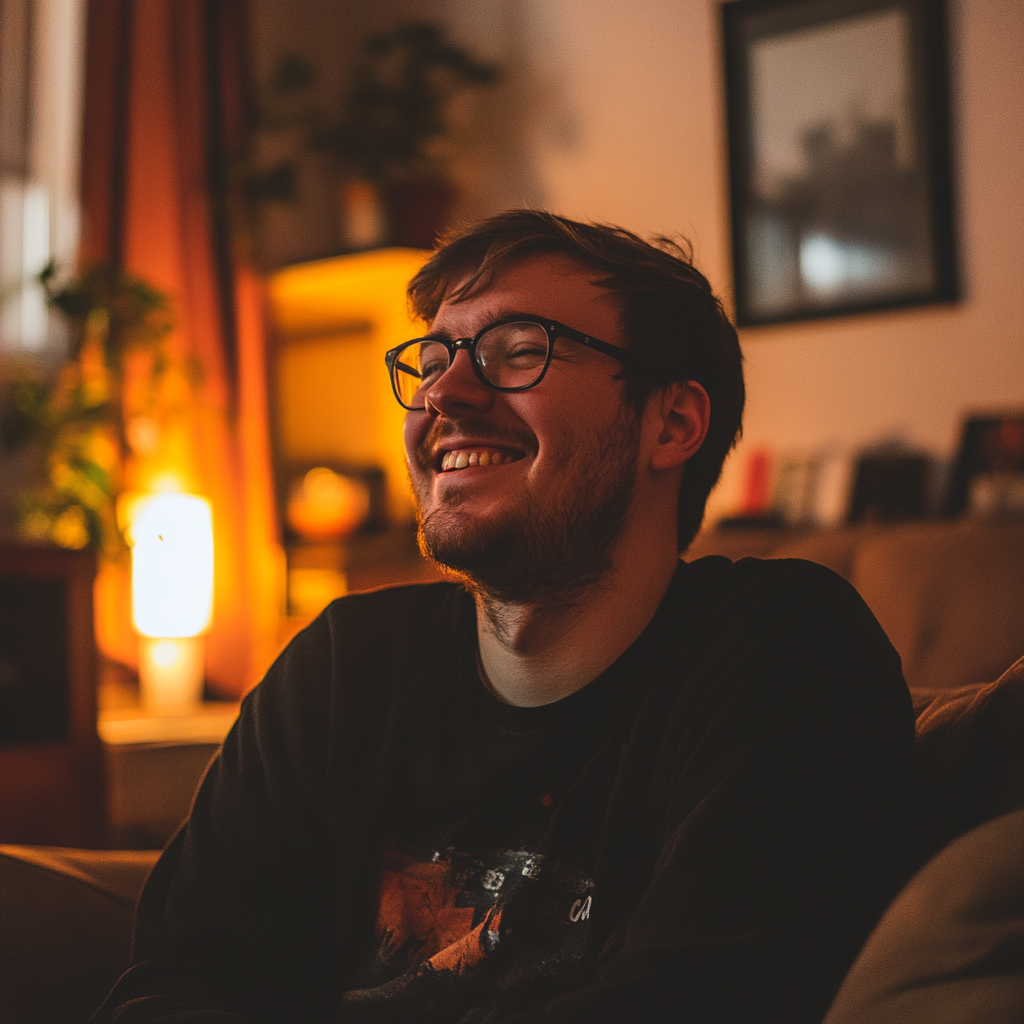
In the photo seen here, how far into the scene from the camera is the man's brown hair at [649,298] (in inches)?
44.4

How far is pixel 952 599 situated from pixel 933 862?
1534 millimetres

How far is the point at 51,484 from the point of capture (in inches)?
118

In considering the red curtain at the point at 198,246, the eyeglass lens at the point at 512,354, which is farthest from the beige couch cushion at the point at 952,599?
the red curtain at the point at 198,246

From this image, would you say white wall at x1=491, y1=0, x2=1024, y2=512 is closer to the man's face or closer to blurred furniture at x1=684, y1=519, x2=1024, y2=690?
blurred furniture at x1=684, y1=519, x2=1024, y2=690

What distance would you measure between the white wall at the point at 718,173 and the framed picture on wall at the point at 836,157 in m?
0.05

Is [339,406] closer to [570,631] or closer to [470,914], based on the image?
[570,631]

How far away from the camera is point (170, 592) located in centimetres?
323

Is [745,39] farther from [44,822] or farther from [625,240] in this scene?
[44,822]

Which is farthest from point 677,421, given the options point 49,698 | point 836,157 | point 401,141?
point 401,141

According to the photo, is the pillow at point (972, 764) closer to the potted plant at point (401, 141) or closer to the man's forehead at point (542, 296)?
the man's forehead at point (542, 296)

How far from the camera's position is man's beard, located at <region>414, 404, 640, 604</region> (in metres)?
1.05

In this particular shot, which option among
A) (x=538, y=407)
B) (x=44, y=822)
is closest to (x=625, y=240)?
(x=538, y=407)

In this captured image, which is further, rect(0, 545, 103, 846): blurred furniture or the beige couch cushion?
rect(0, 545, 103, 846): blurred furniture

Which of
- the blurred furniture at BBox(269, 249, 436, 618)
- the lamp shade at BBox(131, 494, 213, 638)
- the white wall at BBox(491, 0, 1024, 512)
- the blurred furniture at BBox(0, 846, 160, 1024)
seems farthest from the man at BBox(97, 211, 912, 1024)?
the blurred furniture at BBox(269, 249, 436, 618)
